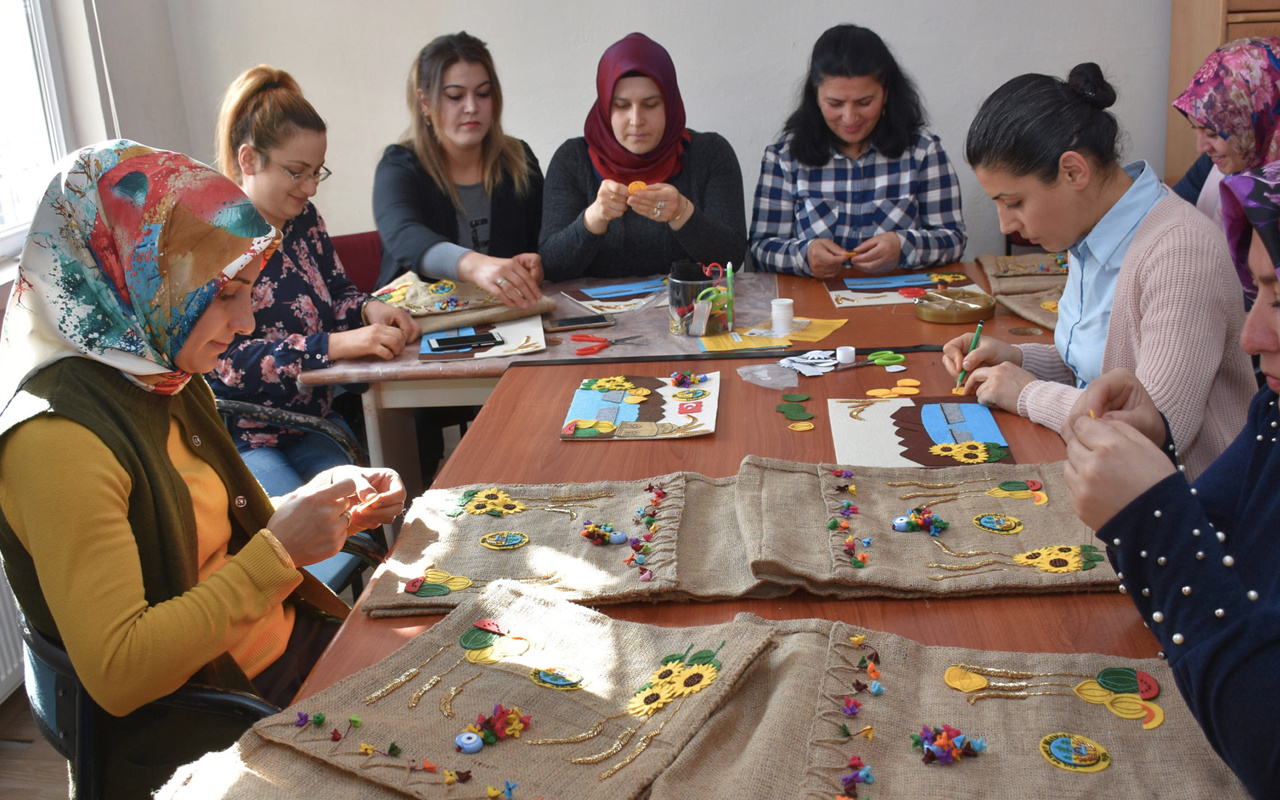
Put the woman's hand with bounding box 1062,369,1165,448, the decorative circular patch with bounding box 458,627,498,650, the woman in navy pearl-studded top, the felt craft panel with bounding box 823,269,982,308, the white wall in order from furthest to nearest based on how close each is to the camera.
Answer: the white wall < the felt craft panel with bounding box 823,269,982,308 < the woman's hand with bounding box 1062,369,1165,448 < the decorative circular patch with bounding box 458,627,498,650 < the woman in navy pearl-studded top

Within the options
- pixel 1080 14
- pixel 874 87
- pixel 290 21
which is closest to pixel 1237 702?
pixel 874 87

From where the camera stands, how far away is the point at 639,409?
1960 millimetres

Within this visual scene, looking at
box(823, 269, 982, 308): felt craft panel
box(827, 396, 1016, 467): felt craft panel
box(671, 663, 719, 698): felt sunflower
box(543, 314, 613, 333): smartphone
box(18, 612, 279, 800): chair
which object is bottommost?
box(18, 612, 279, 800): chair

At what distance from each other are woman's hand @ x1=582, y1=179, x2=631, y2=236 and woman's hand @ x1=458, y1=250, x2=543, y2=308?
204 millimetres

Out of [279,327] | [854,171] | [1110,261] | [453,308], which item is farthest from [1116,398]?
[279,327]

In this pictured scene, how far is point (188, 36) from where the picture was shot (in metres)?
4.27

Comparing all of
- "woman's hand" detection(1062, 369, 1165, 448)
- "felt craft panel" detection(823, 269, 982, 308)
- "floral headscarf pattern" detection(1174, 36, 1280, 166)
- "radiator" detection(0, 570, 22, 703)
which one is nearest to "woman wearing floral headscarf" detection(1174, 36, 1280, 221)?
"floral headscarf pattern" detection(1174, 36, 1280, 166)

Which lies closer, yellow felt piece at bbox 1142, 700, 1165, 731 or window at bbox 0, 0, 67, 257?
yellow felt piece at bbox 1142, 700, 1165, 731

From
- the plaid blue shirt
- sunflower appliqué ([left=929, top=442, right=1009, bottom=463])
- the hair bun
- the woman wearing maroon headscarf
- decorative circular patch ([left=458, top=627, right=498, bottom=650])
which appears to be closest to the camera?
decorative circular patch ([left=458, top=627, right=498, bottom=650])

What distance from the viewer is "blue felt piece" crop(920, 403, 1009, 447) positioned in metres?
1.72

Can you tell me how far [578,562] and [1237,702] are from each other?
30.5 inches

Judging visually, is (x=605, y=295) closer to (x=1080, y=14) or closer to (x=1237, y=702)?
(x=1237, y=702)

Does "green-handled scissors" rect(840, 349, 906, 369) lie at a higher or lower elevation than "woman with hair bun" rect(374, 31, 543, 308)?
lower

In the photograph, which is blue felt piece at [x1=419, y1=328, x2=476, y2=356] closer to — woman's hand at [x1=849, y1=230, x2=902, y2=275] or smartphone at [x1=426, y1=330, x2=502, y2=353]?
smartphone at [x1=426, y1=330, x2=502, y2=353]
